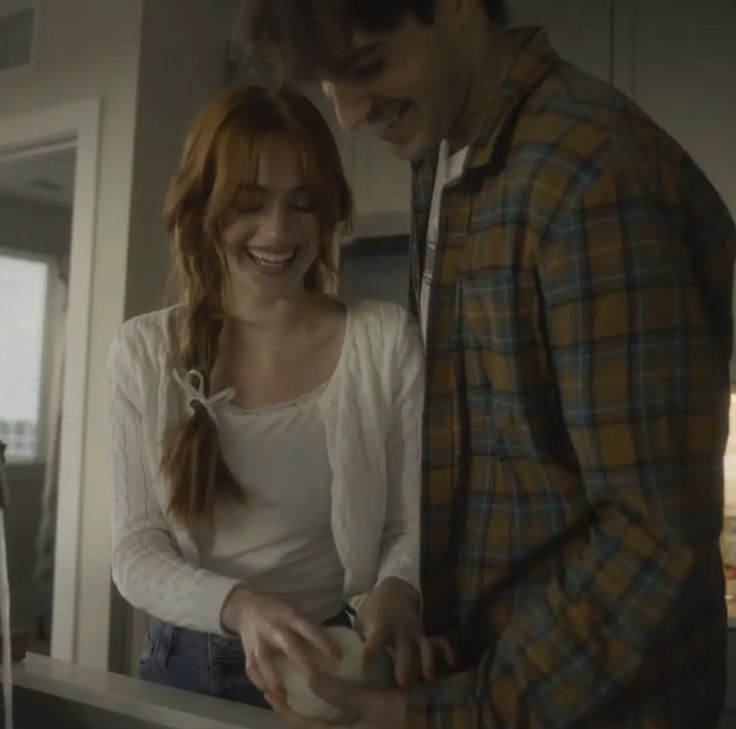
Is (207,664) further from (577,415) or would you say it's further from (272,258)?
(577,415)

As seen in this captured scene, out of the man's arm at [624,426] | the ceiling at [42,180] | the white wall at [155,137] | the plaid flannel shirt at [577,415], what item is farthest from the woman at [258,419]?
the ceiling at [42,180]

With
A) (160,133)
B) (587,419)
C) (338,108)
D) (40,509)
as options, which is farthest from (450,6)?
(40,509)

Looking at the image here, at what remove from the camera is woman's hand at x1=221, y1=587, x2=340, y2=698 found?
76 cm

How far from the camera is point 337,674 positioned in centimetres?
76

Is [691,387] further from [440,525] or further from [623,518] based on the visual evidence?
[440,525]

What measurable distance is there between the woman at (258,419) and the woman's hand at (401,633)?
0.06 meters

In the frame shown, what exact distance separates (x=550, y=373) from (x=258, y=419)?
425mm

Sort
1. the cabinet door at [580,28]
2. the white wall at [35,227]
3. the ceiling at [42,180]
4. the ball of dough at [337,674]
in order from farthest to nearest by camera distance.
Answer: the white wall at [35,227], the ceiling at [42,180], the cabinet door at [580,28], the ball of dough at [337,674]

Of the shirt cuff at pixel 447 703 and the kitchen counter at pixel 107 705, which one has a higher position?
the shirt cuff at pixel 447 703

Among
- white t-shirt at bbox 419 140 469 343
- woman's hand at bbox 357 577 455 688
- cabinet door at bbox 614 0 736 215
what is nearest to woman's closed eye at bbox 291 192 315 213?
white t-shirt at bbox 419 140 469 343

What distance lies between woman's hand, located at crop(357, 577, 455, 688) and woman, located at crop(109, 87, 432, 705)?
0.06m

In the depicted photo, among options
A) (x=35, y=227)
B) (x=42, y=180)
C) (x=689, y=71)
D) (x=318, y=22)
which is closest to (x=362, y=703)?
(x=318, y=22)

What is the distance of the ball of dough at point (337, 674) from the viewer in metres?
0.74

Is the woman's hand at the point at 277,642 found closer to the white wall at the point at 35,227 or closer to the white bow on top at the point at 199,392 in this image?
the white bow on top at the point at 199,392
